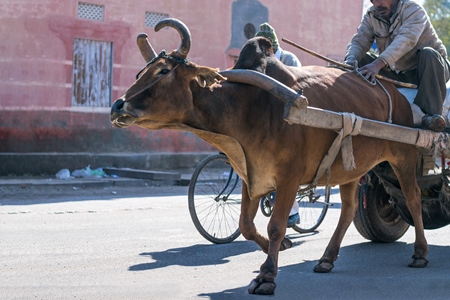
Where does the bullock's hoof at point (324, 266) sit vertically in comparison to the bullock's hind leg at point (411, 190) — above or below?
below

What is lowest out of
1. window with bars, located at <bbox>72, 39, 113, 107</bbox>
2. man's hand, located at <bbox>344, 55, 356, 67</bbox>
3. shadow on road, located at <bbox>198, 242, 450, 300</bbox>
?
shadow on road, located at <bbox>198, 242, 450, 300</bbox>

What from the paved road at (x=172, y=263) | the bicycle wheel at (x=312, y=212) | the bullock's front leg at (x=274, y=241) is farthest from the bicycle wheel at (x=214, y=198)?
the bullock's front leg at (x=274, y=241)

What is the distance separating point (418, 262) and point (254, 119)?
2304 millimetres

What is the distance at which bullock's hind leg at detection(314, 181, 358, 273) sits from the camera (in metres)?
7.40

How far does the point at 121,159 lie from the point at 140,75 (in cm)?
1318

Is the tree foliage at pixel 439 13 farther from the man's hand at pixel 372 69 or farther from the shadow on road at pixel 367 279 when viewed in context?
the man's hand at pixel 372 69

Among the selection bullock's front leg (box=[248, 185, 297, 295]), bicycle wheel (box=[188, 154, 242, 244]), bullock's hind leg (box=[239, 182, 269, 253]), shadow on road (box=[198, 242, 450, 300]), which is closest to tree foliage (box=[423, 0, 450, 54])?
bicycle wheel (box=[188, 154, 242, 244])

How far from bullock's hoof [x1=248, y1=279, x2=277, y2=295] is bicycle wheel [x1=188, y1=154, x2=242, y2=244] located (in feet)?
8.74

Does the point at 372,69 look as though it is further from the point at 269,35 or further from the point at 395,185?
the point at 269,35

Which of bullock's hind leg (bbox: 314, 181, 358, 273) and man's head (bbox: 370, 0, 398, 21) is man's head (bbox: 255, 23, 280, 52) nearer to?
man's head (bbox: 370, 0, 398, 21)

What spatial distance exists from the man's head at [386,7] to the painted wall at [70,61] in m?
11.7

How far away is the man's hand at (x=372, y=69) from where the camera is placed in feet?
26.0

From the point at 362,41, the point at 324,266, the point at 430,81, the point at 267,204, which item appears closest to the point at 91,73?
the point at 267,204

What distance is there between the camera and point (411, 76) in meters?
8.59
